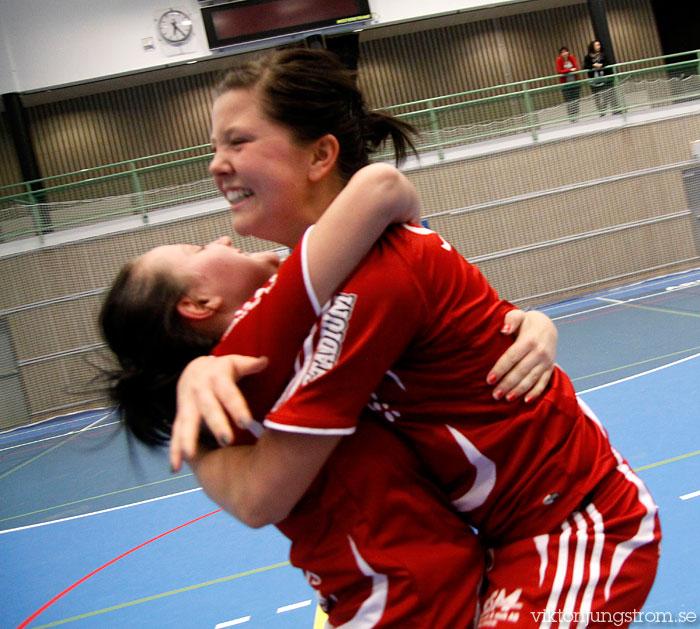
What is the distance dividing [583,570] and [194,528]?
150 inches

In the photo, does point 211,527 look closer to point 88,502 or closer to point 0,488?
point 88,502

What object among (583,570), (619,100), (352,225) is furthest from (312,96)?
(619,100)

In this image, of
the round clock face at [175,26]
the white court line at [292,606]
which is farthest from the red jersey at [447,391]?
the round clock face at [175,26]

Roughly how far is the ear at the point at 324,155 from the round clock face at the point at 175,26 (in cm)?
1339

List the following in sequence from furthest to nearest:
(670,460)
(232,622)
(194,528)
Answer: (194,528) < (670,460) < (232,622)

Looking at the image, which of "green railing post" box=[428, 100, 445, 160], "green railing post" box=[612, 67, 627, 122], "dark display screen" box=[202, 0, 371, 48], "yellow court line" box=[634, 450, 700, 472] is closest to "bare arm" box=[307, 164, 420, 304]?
"yellow court line" box=[634, 450, 700, 472]

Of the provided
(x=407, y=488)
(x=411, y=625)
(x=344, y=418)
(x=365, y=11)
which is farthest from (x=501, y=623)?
(x=365, y=11)

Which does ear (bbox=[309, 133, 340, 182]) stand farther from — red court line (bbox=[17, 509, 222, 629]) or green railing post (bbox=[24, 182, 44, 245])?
green railing post (bbox=[24, 182, 44, 245])

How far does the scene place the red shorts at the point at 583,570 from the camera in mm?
1019

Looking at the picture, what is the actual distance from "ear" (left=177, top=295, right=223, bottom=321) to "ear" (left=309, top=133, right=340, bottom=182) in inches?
11.1

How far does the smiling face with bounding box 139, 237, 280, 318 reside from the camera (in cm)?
119

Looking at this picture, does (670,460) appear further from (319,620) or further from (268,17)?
(268,17)

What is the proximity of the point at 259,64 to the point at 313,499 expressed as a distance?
2.47 feet

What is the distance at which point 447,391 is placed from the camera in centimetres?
104
